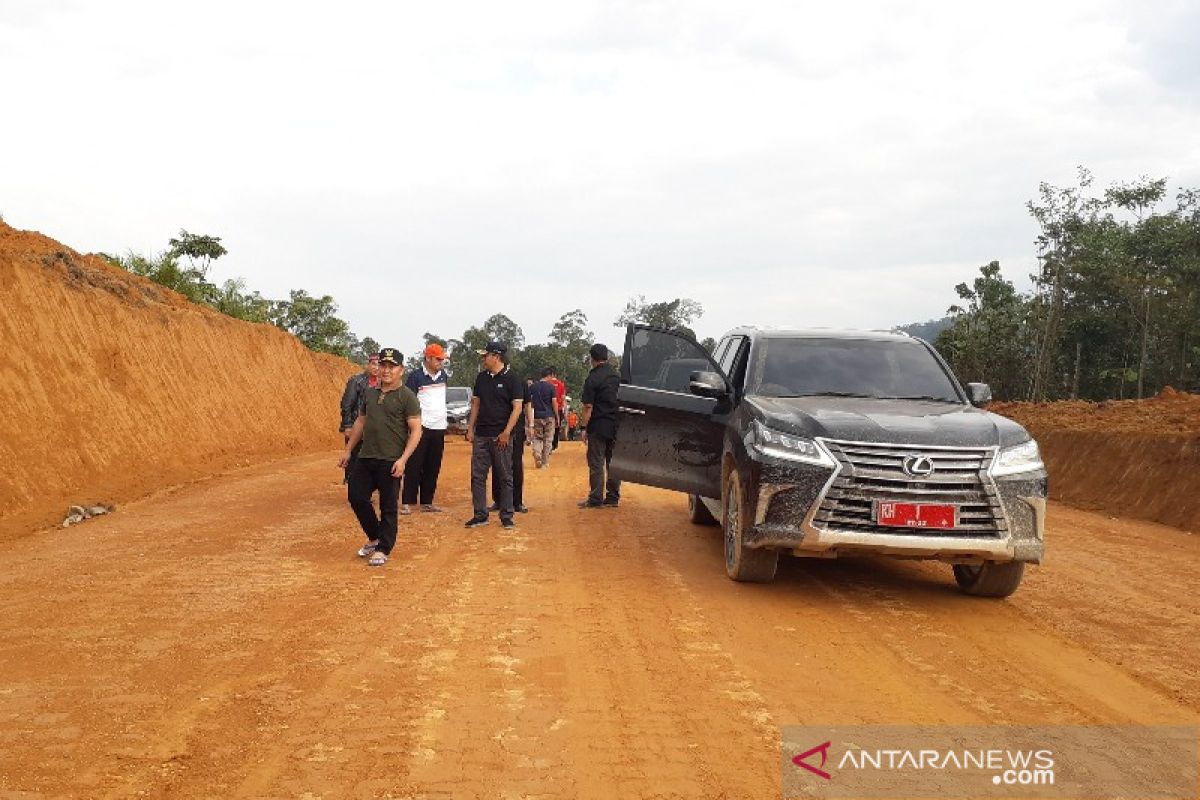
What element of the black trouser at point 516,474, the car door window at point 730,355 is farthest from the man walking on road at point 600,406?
the car door window at point 730,355

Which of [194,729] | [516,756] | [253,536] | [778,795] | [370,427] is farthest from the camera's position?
[253,536]

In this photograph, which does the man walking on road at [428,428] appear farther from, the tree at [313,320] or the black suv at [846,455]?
the tree at [313,320]

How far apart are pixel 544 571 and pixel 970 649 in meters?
3.41

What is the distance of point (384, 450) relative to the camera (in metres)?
8.45

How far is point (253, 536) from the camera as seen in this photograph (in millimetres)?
9906

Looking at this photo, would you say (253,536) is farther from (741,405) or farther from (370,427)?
(741,405)

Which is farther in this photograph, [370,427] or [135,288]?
[135,288]

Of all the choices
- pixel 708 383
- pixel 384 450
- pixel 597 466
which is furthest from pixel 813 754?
pixel 597 466

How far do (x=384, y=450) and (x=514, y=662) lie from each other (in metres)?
3.59

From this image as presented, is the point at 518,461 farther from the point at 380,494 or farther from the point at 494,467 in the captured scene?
the point at 380,494

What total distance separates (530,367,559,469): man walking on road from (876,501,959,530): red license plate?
462 inches

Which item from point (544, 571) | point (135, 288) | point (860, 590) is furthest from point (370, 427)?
point (135, 288)

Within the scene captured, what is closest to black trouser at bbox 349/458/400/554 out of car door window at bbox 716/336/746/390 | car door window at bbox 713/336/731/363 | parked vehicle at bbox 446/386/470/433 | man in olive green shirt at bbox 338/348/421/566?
man in olive green shirt at bbox 338/348/421/566

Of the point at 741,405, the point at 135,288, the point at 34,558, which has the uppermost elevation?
the point at 135,288
